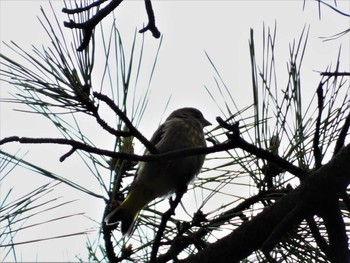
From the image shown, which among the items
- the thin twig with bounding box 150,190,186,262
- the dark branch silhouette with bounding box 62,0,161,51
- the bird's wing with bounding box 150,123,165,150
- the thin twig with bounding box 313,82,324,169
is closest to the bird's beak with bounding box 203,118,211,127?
the bird's wing with bounding box 150,123,165,150

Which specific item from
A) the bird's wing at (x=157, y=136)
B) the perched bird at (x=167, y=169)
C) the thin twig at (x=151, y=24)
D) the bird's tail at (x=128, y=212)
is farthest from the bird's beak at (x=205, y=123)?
the thin twig at (x=151, y=24)

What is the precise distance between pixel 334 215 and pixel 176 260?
67 cm

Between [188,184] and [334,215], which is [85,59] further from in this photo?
[188,184]

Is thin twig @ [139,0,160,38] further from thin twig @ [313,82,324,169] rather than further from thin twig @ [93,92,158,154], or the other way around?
thin twig @ [313,82,324,169]

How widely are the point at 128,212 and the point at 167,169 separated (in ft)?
1.61

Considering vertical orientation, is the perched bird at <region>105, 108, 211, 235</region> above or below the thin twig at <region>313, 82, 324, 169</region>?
above

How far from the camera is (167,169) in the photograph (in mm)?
3633

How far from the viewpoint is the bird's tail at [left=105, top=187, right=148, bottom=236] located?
2.74m

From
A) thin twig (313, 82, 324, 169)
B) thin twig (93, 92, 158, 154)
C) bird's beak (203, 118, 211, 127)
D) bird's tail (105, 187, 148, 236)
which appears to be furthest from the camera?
bird's beak (203, 118, 211, 127)

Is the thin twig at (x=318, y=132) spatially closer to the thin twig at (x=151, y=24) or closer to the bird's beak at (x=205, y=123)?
the thin twig at (x=151, y=24)

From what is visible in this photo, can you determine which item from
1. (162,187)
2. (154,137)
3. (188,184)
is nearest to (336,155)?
(188,184)

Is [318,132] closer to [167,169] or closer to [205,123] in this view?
[167,169]

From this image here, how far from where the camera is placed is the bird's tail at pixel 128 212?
2743mm

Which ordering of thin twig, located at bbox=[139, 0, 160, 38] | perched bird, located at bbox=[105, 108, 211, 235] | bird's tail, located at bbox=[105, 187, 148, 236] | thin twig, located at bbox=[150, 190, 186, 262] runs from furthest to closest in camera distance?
perched bird, located at bbox=[105, 108, 211, 235] → bird's tail, located at bbox=[105, 187, 148, 236] → thin twig, located at bbox=[150, 190, 186, 262] → thin twig, located at bbox=[139, 0, 160, 38]
